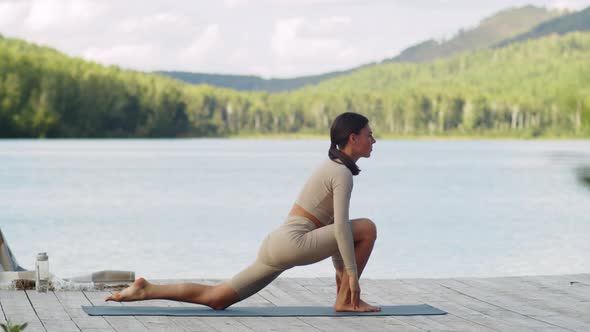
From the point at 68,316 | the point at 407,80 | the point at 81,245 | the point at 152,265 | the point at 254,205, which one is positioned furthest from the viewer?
the point at 407,80

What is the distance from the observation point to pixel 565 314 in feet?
19.6

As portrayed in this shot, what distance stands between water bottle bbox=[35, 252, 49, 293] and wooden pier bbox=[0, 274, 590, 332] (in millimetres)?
62

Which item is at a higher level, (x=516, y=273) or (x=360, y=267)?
(x=360, y=267)

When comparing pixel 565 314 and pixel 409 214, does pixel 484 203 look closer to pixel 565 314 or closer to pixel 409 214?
pixel 409 214

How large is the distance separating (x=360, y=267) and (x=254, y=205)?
2218 cm

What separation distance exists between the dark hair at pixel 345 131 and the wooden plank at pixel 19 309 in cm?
187

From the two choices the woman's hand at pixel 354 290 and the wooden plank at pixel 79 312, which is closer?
the wooden plank at pixel 79 312

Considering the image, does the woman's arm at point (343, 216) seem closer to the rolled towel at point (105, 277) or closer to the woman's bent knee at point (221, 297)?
the woman's bent knee at point (221, 297)

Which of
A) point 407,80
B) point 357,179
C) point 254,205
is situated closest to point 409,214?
point 254,205

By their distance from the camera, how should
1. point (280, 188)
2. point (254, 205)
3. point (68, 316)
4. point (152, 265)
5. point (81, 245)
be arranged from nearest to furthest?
point (68, 316), point (152, 265), point (81, 245), point (254, 205), point (280, 188)

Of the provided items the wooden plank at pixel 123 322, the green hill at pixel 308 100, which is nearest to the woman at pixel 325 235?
the wooden plank at pixel 123 322

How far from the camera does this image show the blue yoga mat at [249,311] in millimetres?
5828

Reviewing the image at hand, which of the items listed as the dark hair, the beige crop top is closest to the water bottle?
the beige crop top

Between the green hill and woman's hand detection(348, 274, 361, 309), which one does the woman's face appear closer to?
woman's hand detection(348, 274, 361, 309)
